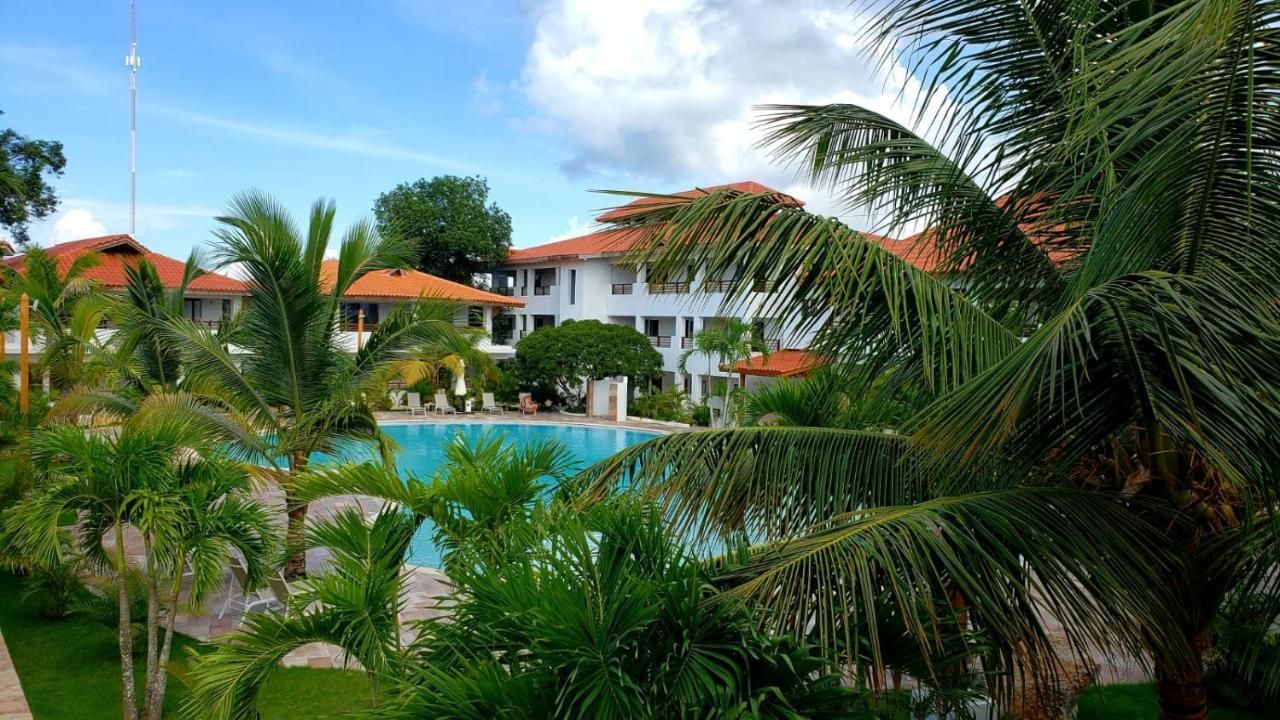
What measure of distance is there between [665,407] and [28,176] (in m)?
22.3

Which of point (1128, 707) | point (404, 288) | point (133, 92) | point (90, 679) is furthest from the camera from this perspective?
point (404, 288)

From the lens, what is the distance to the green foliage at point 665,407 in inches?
1174

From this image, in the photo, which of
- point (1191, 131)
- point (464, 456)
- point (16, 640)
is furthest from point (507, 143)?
point (1191, 131)

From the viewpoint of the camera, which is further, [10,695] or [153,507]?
[10,695]

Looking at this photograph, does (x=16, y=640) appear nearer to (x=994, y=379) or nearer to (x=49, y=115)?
(x=994, y=379)

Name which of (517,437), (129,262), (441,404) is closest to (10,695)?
(517,437)

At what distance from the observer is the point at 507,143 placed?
25828 mm

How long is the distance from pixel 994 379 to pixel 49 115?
36.5 m

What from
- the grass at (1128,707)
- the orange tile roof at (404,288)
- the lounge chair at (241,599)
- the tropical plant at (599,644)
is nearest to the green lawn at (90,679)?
the lounge chair at (241,599)

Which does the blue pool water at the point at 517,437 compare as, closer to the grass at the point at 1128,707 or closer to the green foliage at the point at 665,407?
the green foliage at the point at 665,407

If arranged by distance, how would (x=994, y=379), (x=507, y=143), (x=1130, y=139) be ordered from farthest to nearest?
(x=507, y=143) < (x=1130, y=139) < (x=994, y=379)

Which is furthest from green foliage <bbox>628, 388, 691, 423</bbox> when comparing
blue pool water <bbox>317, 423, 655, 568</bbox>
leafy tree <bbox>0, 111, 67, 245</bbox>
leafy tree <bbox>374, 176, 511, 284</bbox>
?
leafy tree <bbox>0, 111, 67, 245</bbox>

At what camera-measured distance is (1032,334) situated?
14.8 ft

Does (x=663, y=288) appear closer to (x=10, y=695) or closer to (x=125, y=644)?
(x=125, y=644)
